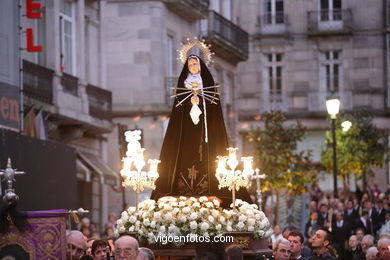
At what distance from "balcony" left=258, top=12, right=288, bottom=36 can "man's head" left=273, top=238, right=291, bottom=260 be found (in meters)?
42.5

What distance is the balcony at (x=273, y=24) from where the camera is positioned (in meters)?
57.8

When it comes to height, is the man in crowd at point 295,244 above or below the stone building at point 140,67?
below

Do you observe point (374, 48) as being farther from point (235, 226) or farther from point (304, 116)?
point (235, 226)

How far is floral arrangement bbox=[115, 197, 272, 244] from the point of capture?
16.0 m

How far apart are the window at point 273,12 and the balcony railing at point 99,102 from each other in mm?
22543

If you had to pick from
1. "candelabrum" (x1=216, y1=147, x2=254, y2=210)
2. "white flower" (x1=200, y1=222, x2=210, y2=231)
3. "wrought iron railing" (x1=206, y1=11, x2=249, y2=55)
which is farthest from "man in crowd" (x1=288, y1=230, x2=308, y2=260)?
"wrought iron railing" (x1=206, y1=11, x2=249, y2=55)

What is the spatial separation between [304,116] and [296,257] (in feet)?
133

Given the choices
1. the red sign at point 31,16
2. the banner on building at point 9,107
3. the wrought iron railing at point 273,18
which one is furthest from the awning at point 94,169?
the wrought iron railing at point 273,18

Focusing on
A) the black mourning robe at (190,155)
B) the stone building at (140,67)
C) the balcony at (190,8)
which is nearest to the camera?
the black mourning robe at (190,155)

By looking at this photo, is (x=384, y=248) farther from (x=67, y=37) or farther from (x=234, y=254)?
(x=67, y=37)

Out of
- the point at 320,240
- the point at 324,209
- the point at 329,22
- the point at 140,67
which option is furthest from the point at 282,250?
the point at 329,22

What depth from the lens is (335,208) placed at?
30.2m

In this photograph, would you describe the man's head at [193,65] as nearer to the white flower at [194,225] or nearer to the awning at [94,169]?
the white flower at [194,225]

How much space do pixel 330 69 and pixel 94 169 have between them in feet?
82.6
